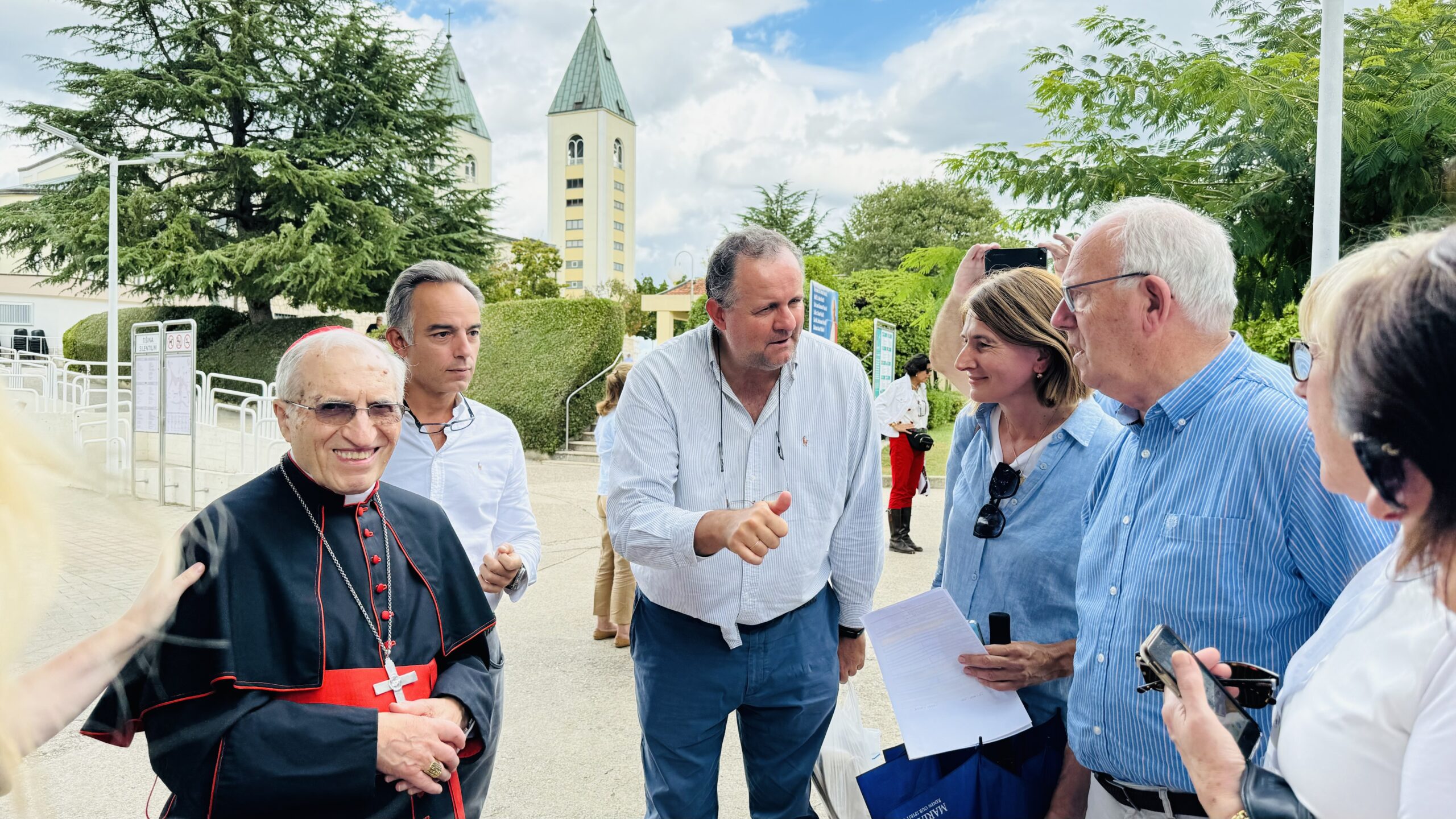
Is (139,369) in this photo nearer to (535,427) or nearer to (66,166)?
(535,427)

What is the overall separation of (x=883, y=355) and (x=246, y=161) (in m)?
21.1

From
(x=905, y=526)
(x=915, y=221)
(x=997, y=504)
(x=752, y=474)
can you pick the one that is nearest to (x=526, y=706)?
(x=752, y=474)

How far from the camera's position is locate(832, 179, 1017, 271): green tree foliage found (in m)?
45.2

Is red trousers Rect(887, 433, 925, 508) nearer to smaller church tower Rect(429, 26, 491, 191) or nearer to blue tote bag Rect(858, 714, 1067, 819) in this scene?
blue tote bag Rect(858, 714, 1067, 819)

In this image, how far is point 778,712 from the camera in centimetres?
277

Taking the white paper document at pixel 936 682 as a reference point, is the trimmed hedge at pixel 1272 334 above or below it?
above

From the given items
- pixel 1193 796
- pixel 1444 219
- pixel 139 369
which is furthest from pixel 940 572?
pixel 139 369

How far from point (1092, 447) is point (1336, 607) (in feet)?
4.03

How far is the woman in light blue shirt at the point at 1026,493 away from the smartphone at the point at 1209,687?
845 mm

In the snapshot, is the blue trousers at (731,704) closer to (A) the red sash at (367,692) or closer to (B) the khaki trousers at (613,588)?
(A) the red sash at (367,692)

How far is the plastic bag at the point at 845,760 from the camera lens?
2.61 meters

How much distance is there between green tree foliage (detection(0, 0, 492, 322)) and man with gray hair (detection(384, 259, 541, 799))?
23.7 metres

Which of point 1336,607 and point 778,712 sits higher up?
point 1336,607

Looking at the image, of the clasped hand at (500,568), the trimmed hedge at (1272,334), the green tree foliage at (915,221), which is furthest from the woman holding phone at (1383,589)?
the green tree foliage at (915,221)
